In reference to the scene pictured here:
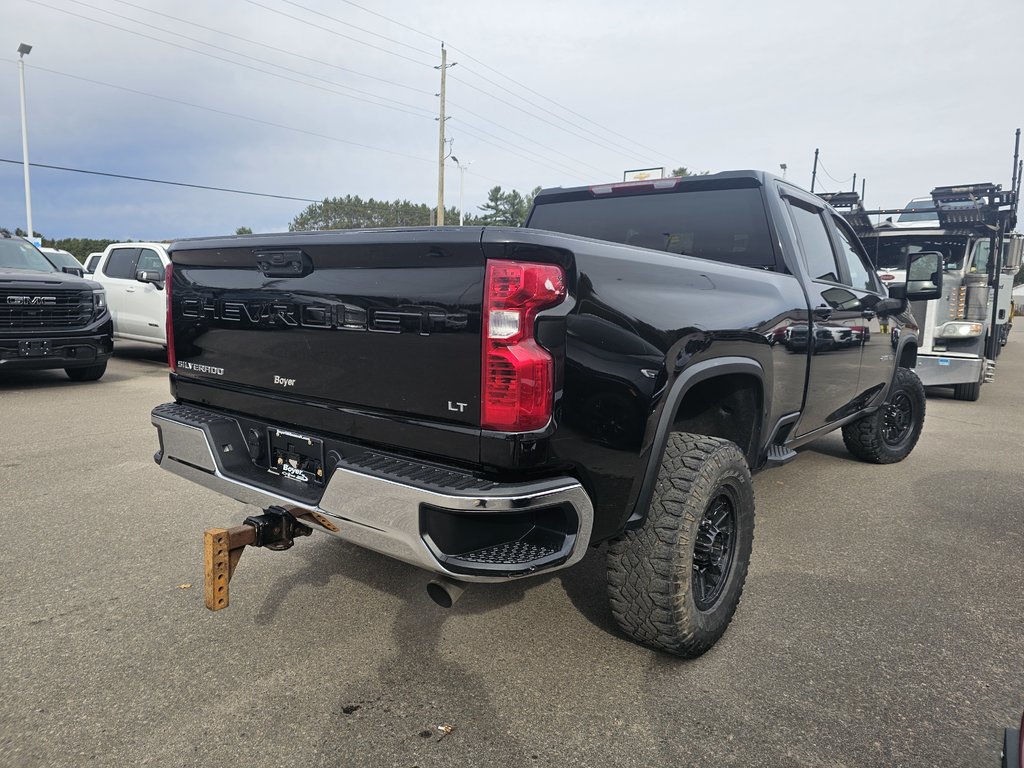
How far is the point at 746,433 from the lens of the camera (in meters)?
3.25

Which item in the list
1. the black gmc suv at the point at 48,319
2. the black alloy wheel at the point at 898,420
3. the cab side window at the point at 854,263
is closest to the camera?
the cab side window at the point at 854,263

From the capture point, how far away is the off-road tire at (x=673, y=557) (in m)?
2.49

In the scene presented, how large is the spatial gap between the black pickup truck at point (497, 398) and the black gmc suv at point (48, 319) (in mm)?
5933

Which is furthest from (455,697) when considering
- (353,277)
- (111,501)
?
(111,501)

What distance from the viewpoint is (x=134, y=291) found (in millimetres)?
11039

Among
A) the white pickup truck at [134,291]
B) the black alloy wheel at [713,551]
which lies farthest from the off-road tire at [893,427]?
the white pickup truck at [134,291]

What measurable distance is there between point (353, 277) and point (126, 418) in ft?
18.1

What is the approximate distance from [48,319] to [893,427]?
8.83 m

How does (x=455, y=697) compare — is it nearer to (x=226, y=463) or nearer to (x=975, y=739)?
(x=226, y=463)

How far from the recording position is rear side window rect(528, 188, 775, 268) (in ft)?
12.0

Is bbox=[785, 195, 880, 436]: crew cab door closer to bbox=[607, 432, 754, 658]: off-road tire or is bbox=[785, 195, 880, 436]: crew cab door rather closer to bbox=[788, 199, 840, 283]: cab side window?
bbox=[788, 199, 840, 283]: cab side window

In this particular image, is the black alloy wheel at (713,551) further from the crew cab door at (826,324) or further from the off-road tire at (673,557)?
the crew cab door at (826,324)

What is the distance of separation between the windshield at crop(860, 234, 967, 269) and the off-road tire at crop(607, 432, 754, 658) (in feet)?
28.3

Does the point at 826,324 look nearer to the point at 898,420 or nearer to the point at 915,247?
the point at 898,420
